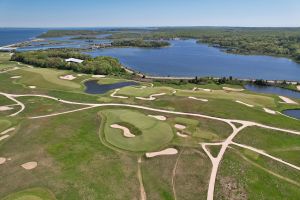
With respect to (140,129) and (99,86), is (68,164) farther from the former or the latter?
(99,86)

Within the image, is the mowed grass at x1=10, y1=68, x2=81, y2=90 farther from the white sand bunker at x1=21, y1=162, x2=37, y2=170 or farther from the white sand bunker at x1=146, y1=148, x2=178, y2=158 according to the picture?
the white sand bunker at x1=146, y1=148, x2=178, y2=158

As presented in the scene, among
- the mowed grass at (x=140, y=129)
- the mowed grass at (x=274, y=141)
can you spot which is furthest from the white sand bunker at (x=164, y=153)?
the mowed grass at (x=274, y=141)

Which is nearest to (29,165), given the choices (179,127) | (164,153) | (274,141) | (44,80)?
(164,153)

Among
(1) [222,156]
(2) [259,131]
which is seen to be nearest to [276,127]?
(2) [259,131]

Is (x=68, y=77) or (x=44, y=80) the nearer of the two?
(x=44, y=80)

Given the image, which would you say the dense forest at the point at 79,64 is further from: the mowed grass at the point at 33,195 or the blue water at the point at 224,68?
the mowed grass at the point at 33,195

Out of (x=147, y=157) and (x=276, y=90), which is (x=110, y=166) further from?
(x=276, y=90)
